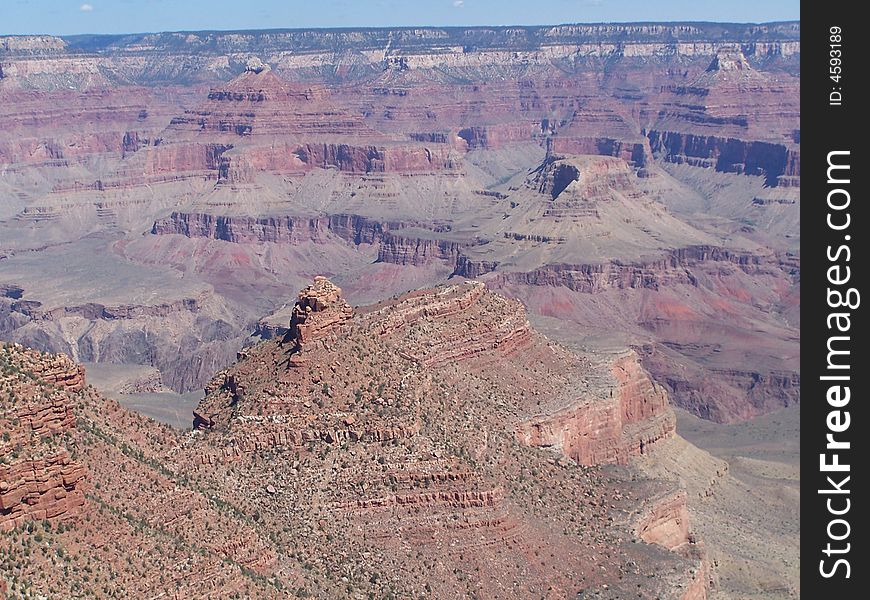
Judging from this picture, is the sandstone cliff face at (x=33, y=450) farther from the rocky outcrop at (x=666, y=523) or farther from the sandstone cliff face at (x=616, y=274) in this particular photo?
the sandstone cliff face at (x=616, y=274)

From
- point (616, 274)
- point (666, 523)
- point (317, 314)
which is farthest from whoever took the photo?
point (616, 274)

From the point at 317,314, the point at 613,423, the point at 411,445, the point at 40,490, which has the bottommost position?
the point at 613,423

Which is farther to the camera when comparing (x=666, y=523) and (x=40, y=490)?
(x=666, y=523)

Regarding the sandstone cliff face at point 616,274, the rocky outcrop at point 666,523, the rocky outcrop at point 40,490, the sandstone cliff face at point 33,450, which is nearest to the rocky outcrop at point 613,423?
the rocky outcrop at point 666,523

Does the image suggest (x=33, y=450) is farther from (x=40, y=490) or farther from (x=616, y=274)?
(x=616, y=274)

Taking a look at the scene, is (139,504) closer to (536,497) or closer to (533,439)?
(536,497)

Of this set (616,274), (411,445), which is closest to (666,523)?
(411,445)
